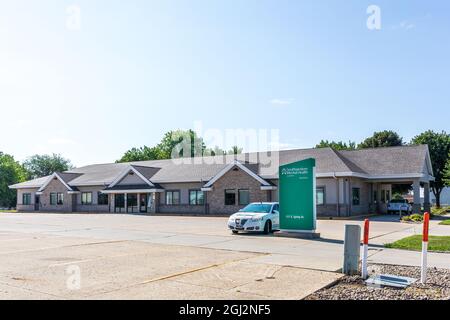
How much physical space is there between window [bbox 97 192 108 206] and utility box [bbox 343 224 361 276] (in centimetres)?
3968

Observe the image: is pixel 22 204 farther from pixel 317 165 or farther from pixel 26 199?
pixel 317 165

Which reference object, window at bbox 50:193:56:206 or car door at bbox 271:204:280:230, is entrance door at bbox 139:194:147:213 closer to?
window at bbox 50:193:56:206

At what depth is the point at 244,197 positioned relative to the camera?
36.2 meters

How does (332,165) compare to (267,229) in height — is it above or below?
above

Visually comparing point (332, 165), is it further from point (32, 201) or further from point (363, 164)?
point (32, 201)

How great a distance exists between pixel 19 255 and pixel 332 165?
83.0 ft

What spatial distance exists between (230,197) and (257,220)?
1761cm

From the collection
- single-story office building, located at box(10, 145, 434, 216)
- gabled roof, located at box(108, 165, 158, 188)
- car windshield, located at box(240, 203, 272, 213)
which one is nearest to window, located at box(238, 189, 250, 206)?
single-story office building, located at box(10, 145, 434, 216)

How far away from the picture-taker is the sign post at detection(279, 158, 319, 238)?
1777cm

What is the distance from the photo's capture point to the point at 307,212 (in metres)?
17.9

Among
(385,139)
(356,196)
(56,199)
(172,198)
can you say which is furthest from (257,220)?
(385,139)

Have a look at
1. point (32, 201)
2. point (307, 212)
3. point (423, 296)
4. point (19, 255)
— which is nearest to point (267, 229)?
point (307, 212)

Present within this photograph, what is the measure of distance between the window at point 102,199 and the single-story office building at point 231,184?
0.10 m

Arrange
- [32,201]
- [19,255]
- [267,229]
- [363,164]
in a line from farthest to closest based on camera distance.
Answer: [32,201] < [363,164] < [267,229] < [19,255]
